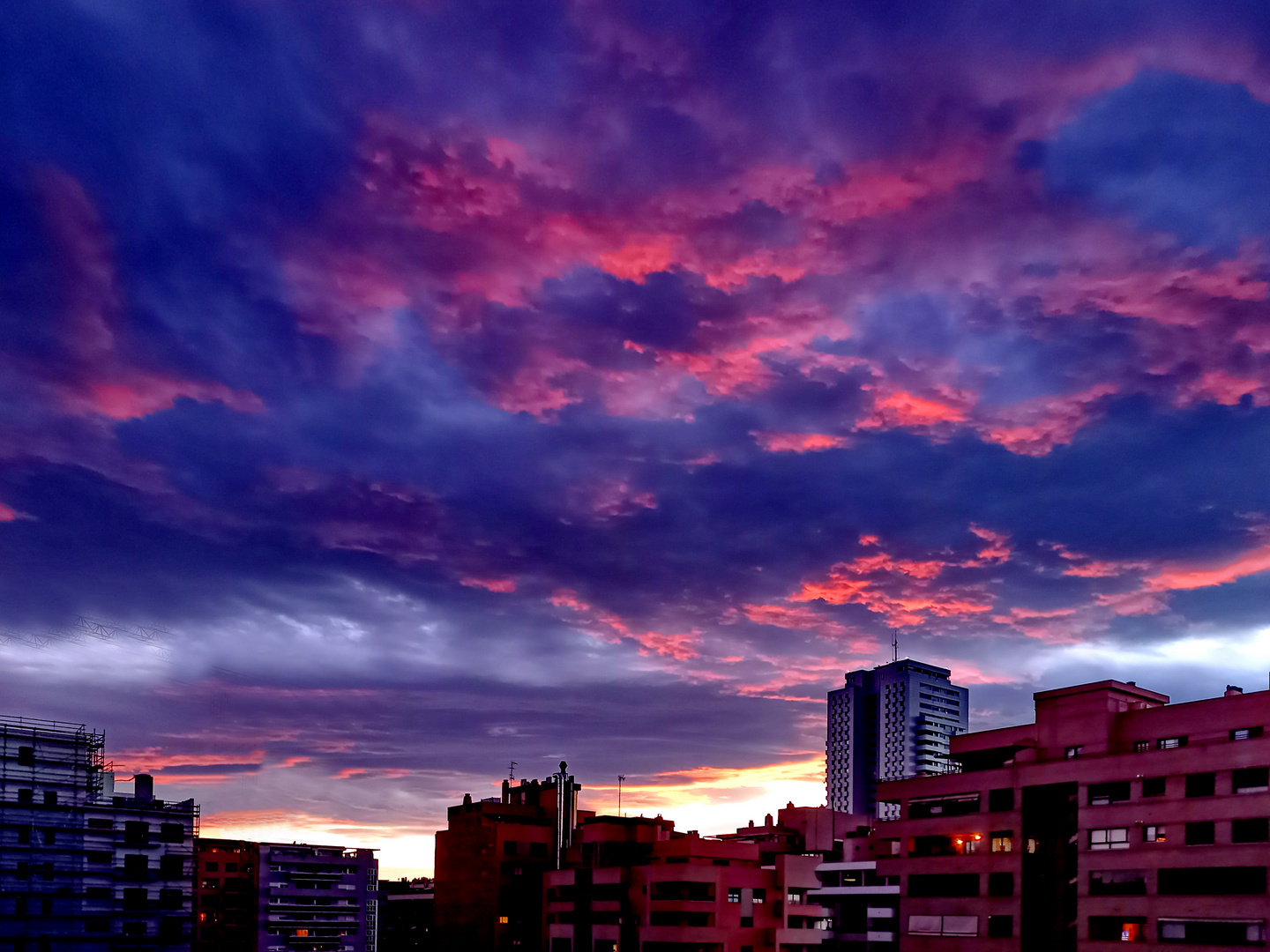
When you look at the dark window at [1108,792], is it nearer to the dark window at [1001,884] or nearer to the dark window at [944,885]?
the dark window at [1001,884]

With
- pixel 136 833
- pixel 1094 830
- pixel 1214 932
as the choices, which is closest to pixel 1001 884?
pixel 1094 830

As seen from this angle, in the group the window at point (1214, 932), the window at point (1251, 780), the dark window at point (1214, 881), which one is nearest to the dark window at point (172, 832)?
the window at point (1214, 932)

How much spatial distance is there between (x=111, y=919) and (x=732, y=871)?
7140cm

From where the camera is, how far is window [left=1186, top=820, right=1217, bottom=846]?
269 ft

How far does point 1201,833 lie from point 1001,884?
66.8 ft

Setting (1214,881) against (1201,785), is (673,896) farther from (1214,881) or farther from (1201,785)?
(1201,785)

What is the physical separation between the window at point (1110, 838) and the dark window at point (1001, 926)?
11433 mm

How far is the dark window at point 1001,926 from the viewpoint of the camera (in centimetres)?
9631

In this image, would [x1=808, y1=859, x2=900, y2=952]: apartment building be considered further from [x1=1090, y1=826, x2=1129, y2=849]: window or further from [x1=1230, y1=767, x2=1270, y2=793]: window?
[x1=1230, y1=767, x2=1270, y2=793]: window

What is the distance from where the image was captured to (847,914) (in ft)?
568

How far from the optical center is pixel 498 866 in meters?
170

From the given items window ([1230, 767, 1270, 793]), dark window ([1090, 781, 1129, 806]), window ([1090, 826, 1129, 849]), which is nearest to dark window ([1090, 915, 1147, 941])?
window ([1090, 826, 1129, 849])

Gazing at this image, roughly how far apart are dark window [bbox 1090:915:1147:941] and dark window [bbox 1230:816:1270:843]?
1025 centimetres

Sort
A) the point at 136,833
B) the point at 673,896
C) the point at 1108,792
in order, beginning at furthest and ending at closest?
the point at 673,896
the point at 136,833
the point at 1108,792
